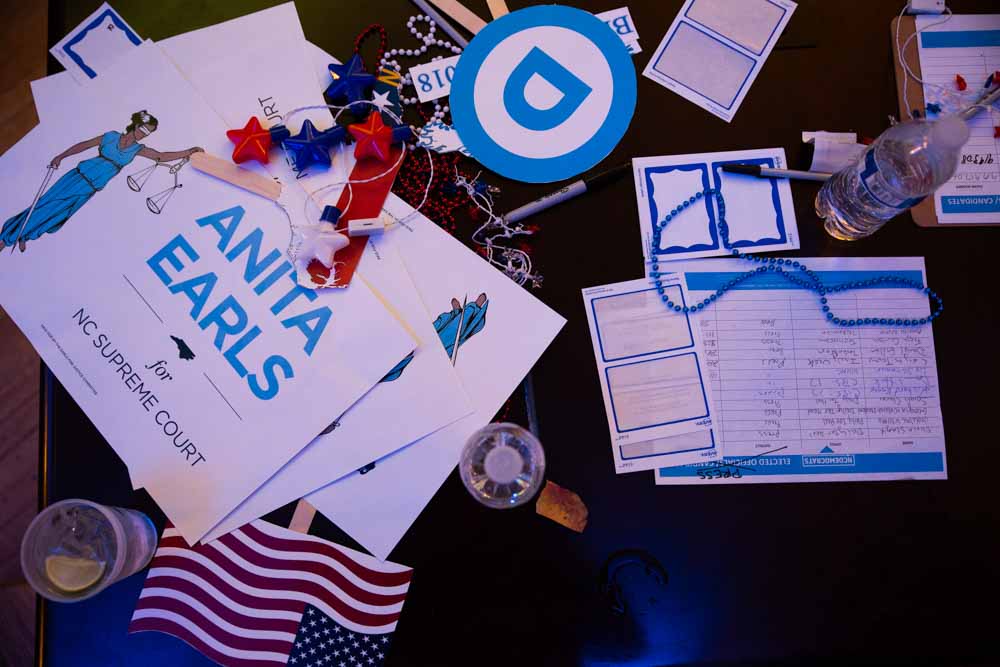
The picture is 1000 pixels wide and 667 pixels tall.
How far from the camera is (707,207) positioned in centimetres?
82

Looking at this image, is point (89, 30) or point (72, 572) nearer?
point (72, 572)

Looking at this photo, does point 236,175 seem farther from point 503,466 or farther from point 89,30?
point 503,466

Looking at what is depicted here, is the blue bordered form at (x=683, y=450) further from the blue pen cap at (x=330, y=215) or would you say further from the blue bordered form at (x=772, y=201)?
the blue pen cap at (x=330, y=215)


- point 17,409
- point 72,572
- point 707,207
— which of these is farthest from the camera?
point 17,409

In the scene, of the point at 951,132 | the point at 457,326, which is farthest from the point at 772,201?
the point at 457,326

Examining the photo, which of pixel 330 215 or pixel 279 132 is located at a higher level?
pixel 279 132

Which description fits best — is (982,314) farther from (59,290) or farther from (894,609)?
(59,290)

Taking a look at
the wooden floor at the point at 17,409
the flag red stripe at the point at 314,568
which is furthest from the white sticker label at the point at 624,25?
the wooden floor at the point at 17,409

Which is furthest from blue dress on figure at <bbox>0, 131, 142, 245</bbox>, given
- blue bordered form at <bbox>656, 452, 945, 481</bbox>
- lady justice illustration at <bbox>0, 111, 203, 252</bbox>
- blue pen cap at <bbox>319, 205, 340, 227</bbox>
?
blue bordered form at <bbox>656, 452, 945, 481</bbox>

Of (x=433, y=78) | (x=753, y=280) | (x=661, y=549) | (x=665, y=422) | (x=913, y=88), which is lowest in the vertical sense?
(x=661, y=549)

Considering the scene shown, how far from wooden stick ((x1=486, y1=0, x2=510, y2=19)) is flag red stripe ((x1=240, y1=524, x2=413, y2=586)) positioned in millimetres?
730

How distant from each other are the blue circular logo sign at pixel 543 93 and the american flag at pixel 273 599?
546 mm

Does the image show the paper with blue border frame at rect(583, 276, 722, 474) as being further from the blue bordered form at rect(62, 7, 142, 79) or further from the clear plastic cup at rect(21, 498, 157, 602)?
the blue bordered form at rect(62, 7, 142, 79)

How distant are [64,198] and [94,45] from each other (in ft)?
0.71
